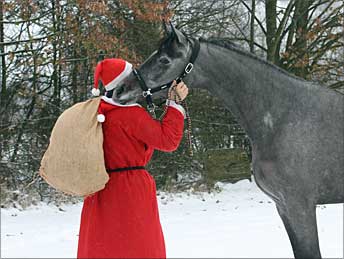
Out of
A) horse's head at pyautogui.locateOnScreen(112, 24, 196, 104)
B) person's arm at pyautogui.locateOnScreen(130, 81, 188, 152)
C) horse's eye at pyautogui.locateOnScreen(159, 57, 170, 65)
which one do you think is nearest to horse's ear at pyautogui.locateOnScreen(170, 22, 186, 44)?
horse's head at pyautogui.locateOnScreen(112, 24, 196, 104)

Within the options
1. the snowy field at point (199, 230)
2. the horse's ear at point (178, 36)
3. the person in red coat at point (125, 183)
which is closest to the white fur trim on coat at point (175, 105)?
the person in red coat at point (125, 183)

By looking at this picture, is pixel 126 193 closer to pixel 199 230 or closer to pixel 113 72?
pixel 113 72

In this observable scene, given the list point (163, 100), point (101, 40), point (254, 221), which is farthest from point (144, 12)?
point (163, 100)

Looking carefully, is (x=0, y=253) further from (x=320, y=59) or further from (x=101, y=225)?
(x=320, y=59)

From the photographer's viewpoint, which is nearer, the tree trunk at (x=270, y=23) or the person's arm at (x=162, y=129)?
the person's arm at (x=162, y=129)

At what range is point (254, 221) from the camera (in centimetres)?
637

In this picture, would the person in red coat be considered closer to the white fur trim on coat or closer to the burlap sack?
the white fur trim on coat

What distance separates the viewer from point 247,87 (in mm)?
2816

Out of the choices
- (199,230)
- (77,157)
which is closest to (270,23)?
(199,230)

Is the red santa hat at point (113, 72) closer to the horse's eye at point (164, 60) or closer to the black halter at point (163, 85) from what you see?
the black halter at point (163, 85)

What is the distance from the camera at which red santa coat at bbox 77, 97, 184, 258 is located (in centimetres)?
265

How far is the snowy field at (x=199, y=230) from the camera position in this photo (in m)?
4.94

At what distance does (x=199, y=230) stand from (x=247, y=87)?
11.3 feet

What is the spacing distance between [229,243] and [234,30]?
259 inches
